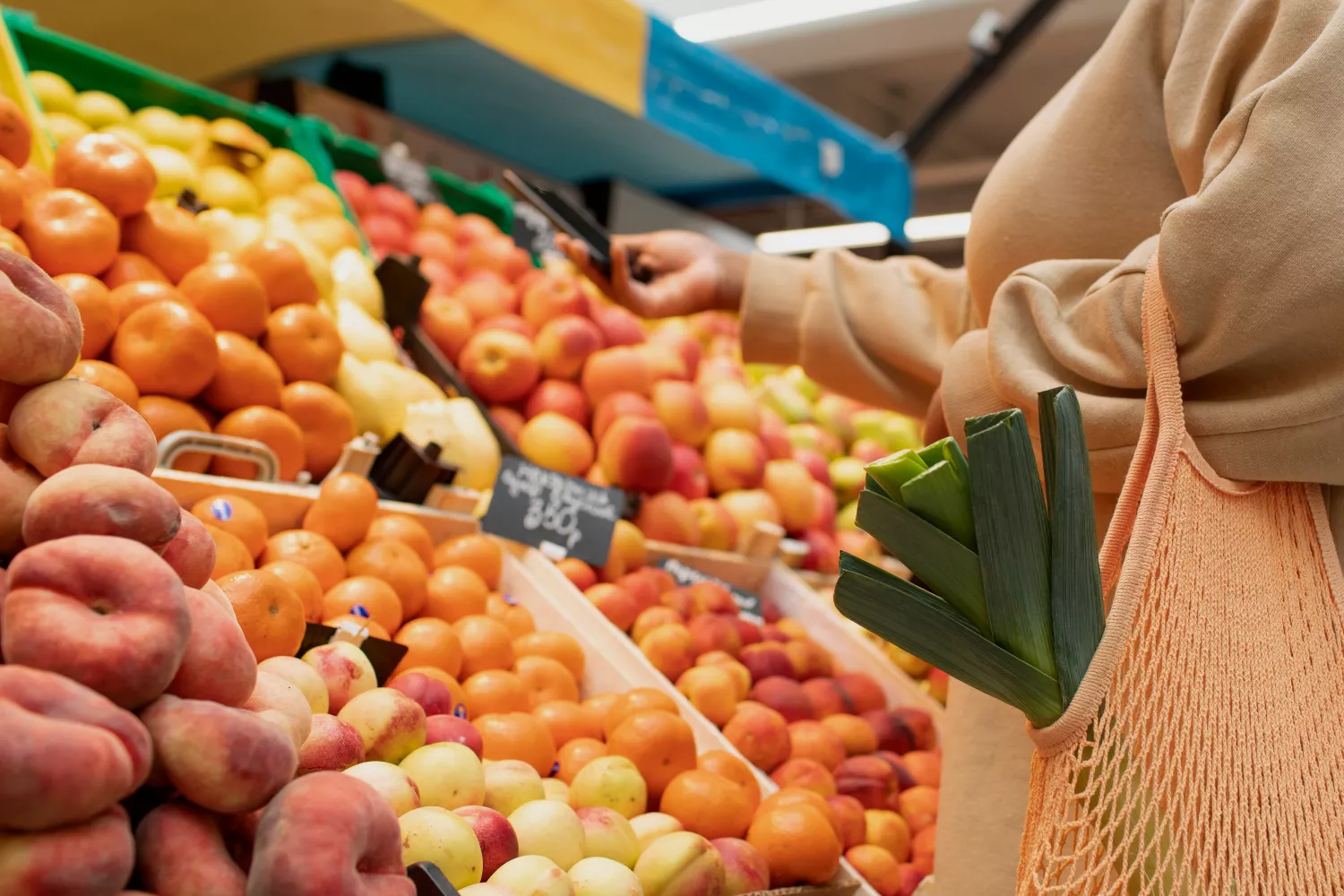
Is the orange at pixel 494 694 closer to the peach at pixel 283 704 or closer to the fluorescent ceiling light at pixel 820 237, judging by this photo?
the peach at pixel 283 704

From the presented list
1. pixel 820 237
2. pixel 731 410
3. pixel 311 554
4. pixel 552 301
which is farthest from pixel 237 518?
pixel 820 237

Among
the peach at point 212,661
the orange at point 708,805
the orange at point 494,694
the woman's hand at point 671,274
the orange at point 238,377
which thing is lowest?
the orange at point 708,805

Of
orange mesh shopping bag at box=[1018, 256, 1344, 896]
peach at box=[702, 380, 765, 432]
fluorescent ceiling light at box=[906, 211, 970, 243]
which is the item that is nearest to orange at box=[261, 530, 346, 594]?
orange mesh shopping bag at box=[1018, 256, 1344, 896]

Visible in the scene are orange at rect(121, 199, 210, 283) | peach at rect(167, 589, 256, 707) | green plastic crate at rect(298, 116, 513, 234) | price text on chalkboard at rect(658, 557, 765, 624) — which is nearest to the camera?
peach at rect(167, 589, 256, 707)

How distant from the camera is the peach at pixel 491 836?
104 centimetres

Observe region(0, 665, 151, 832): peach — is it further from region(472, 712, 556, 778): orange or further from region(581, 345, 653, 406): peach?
region(581, 345, 653, 406): peach

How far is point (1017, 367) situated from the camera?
43.3 inches

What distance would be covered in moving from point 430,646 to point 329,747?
0.52 m

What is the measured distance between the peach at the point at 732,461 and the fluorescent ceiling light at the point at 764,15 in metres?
4.24

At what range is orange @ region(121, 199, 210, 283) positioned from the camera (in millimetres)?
1725

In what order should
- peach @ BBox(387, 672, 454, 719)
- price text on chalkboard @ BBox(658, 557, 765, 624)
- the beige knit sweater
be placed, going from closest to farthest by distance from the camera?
the beige knit sweater
peach @ BBox(387, 672, 454, 719)
price text on chalkboard @ BBox(658, 557, 765, 624)

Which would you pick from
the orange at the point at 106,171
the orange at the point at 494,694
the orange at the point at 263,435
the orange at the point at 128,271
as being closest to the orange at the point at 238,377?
the orange at the point at 263,435

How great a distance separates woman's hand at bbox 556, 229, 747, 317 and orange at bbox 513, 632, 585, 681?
61 centimetres

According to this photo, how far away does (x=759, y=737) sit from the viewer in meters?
1.63
